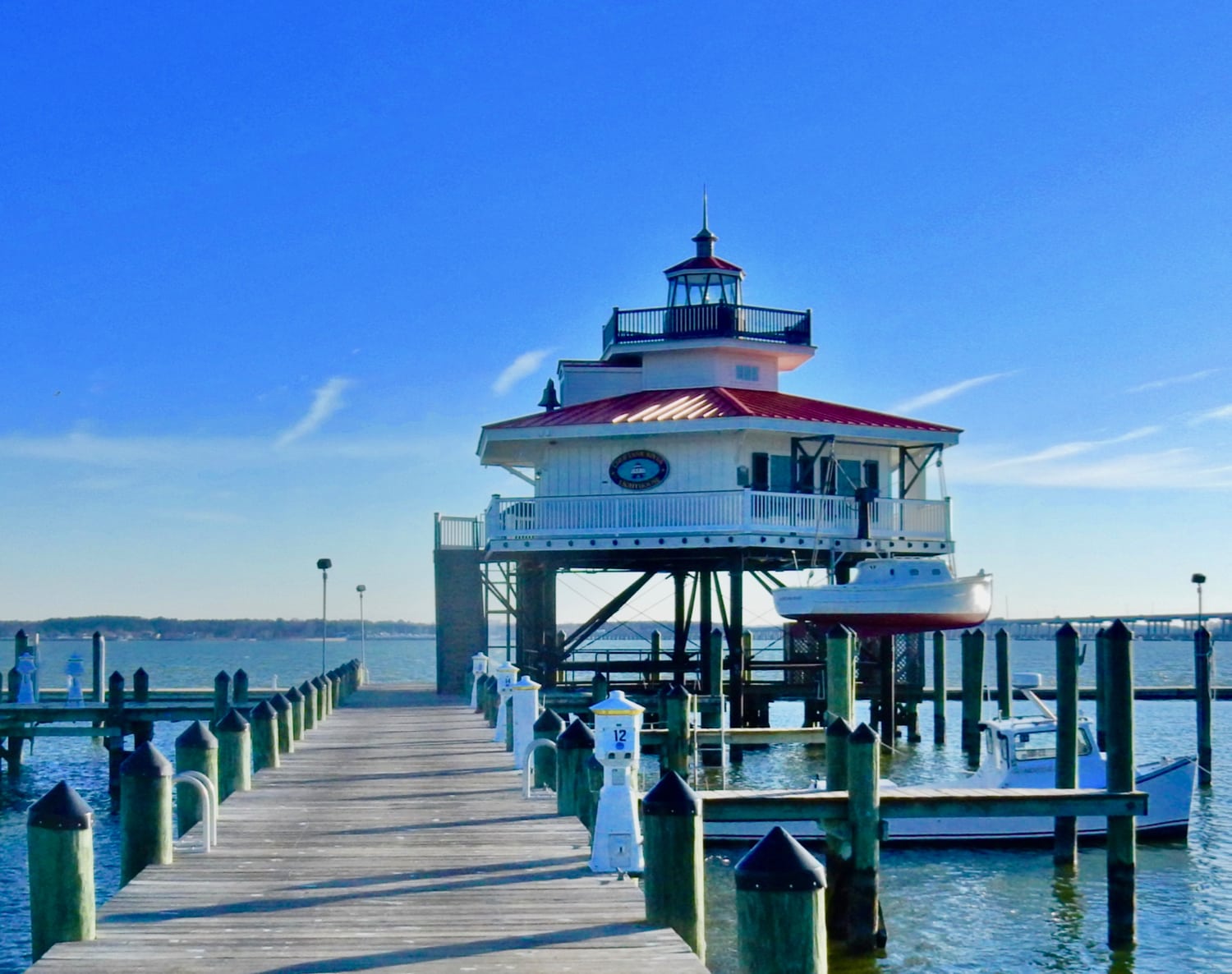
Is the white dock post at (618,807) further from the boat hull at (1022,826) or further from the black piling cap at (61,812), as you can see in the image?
the boat hull at (1022,826)

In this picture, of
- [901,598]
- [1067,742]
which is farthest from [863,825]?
[901,598]

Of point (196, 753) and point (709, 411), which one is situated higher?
point (709, 411)

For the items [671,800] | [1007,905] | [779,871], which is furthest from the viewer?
[1007,905]

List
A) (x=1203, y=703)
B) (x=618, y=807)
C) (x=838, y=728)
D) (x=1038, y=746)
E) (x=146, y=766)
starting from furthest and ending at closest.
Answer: (x=1203, y=703) → (x=1038, y=746) → (x=838, y=728) → (x=618, y=807) → (x=146, y=766)

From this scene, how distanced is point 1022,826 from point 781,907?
20.3m

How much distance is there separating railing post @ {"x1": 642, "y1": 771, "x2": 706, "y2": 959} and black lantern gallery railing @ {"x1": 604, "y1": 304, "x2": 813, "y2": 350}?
102 feet

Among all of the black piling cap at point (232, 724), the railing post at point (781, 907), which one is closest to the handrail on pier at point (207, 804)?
the black piling cap at point (232, 724)

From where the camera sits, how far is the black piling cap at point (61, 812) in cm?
1029

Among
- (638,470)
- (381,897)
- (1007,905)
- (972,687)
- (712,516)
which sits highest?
(638,470)

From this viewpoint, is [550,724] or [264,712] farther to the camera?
[264,712]

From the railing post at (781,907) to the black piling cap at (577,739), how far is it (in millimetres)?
7637

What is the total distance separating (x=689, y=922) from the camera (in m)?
10.8

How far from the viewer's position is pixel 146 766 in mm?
12531

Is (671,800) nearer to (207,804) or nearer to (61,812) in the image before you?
(61,812)
